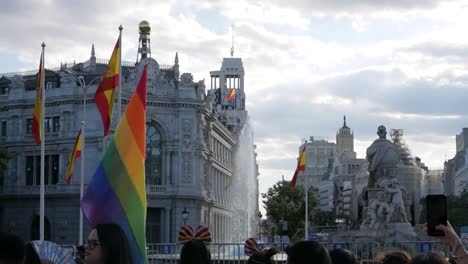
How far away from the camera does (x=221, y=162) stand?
97.4 meters

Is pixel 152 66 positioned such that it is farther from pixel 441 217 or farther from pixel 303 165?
pixel 441 217

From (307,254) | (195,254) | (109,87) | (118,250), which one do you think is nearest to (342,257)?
(307,254)

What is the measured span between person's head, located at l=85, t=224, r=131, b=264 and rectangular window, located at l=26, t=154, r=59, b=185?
7202 centimetres

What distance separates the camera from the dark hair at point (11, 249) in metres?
7.51

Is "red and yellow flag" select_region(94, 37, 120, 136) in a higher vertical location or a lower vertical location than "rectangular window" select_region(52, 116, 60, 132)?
lower

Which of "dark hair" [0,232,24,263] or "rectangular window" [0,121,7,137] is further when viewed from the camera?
"rectangular window" [0,121,7,137]

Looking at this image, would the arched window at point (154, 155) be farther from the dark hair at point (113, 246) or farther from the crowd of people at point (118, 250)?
the dark hair at point (113, 246)

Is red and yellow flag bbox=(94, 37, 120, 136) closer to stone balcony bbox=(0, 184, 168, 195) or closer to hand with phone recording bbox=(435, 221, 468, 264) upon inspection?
hand with phone recording bbox=(435, 221, 468, 264)

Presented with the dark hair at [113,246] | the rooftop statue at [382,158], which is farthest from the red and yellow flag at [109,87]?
the dark hair at [113,246]

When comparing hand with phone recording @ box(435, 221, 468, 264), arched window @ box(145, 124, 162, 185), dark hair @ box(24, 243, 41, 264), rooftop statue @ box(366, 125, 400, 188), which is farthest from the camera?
arched window @ box(145, 124, 162, 185)

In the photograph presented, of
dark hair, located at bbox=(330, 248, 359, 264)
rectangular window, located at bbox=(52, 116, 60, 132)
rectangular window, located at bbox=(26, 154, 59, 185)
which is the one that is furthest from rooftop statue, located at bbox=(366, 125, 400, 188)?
rectangular window, located at bbox=(52, 116, 60, 132)

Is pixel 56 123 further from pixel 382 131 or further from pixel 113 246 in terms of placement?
pixel 113 246

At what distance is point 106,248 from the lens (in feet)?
23.5

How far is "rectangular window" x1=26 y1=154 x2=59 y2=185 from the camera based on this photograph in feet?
258
